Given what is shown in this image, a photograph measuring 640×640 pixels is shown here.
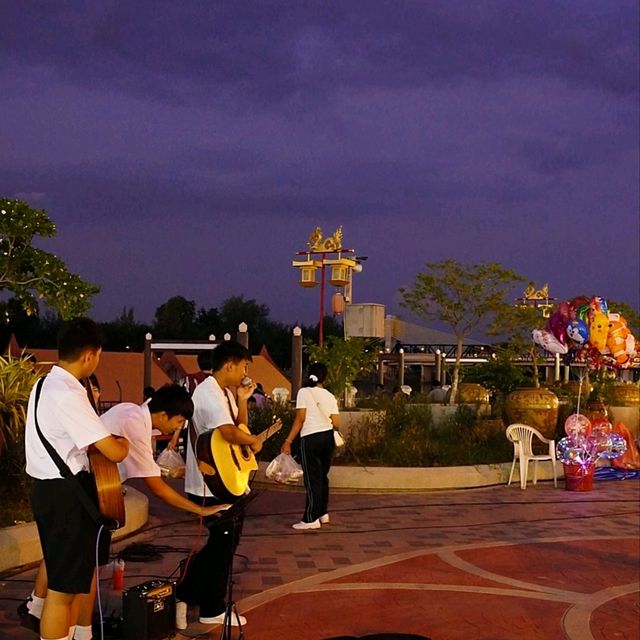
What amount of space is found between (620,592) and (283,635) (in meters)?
2.80

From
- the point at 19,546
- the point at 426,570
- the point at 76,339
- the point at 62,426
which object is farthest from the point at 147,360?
the point at 62,426

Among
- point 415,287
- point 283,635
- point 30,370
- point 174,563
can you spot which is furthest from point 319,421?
point 415,287

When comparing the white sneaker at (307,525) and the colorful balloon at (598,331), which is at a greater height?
the colorful balloon at (598,331)

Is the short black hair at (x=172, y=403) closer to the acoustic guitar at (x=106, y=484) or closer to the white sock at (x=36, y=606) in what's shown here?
the acoustic guitar at (x=106, y=484)

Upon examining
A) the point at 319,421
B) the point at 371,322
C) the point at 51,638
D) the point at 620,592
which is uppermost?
the point at 371,322

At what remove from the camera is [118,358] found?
24.2 m

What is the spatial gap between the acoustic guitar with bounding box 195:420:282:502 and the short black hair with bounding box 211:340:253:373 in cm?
50

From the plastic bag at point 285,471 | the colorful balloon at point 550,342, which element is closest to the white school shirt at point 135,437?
the plastic bag at point 285,471

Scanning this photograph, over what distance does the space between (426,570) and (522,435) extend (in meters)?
5.77

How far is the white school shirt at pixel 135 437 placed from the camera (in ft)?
15.4

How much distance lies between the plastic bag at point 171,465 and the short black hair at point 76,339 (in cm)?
344

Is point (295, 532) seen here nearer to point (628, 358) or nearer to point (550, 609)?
point (550, 609)

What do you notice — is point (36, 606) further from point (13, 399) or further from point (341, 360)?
point (341, 360)

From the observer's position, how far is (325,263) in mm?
24703
